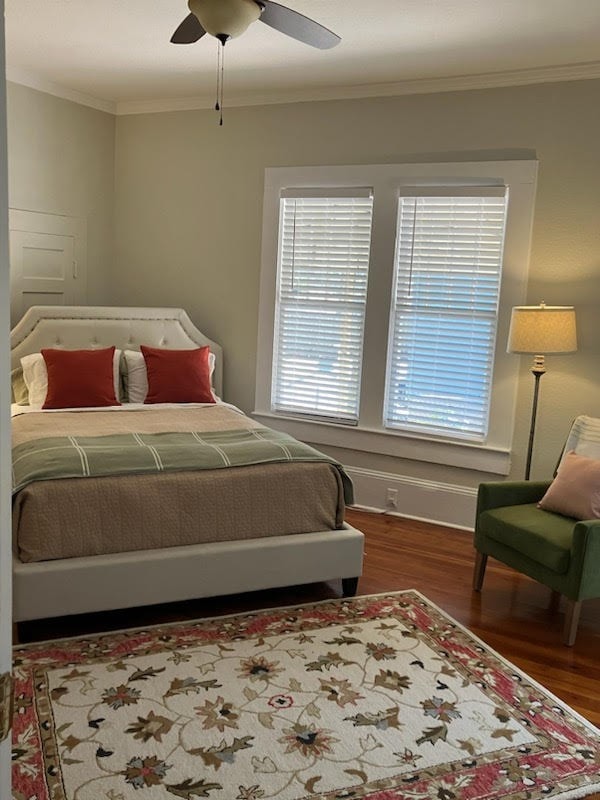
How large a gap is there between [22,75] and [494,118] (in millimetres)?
3061

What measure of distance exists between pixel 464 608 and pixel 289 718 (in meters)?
1.31

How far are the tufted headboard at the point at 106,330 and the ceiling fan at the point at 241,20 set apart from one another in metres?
2.43

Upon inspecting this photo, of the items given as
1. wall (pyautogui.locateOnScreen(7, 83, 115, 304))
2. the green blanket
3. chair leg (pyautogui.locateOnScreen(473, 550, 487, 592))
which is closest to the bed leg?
the green blanket

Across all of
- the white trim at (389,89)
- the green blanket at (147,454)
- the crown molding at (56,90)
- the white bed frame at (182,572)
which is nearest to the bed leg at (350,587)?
the white bed frame at (182,572)

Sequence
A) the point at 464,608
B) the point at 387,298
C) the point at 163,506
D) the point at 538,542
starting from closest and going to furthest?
the point at 163,506
the point at 538,542
the point at 464,608
the point at 387,298

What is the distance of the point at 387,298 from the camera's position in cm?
487

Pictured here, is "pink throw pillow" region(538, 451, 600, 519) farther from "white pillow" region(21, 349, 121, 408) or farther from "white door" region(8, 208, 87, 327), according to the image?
"white door" region(8, 208, 87, 327)

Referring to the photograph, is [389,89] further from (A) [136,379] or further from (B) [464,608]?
(B) [464,608]

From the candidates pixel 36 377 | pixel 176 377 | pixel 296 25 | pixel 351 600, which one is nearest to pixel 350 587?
pixel 351 600

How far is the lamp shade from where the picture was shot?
395cm

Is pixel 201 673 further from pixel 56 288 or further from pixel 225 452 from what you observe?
pixel 56 288

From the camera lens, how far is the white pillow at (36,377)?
455 cm

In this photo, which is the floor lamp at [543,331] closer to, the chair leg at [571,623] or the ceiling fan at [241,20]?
the chair leg at [571,623]

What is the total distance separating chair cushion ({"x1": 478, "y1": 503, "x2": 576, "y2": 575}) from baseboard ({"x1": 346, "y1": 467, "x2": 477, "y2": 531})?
0.98m
